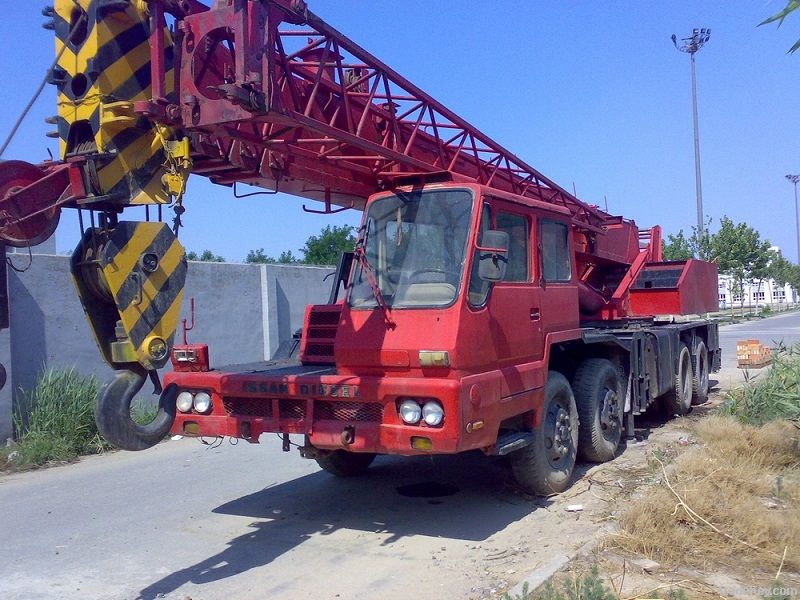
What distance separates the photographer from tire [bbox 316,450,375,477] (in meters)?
7.43

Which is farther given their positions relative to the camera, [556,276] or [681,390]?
[681,390]

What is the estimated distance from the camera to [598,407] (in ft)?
25.4

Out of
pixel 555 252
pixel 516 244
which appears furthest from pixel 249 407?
pixel 555 252

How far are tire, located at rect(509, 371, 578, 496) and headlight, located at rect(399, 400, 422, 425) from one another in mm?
1480

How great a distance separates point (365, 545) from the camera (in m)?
5.73

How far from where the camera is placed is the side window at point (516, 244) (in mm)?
6365

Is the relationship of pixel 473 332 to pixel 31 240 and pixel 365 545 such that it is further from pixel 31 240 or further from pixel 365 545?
pixel 31 240

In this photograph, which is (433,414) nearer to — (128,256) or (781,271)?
(128,256)

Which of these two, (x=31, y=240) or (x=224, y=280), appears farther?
(x=224, y=280)

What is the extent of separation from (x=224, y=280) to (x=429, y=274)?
319 inches

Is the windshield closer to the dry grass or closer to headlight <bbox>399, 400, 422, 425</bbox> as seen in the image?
headlight <bbox>399, 400, 422, 425</bbox>

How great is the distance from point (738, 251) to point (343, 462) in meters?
40.5

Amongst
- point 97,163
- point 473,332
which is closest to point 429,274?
point 473,332

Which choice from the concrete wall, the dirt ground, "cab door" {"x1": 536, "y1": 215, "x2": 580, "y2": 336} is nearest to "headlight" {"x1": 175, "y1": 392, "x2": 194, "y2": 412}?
the dirt ground
